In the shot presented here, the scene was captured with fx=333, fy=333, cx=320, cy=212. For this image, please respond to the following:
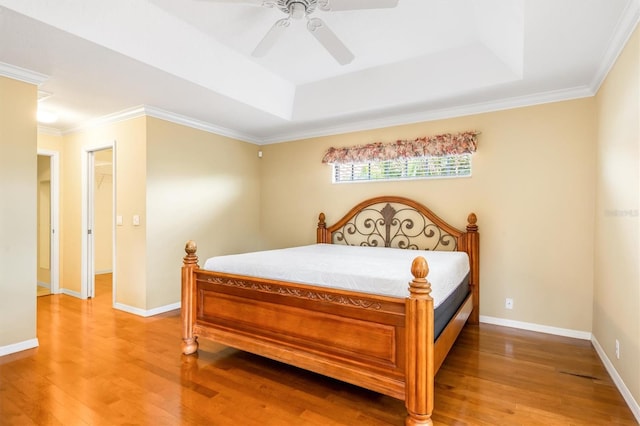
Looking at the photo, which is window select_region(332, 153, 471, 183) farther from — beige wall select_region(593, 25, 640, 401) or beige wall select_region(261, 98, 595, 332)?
beige wall select_region(593, 25, 640, 401)

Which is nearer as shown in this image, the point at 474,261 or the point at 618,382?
the point at 618,382

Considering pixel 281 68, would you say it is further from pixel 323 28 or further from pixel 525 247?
pixel 525 247

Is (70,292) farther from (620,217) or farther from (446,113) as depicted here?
(620,217)

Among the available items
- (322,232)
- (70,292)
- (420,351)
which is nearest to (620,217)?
(420,351)

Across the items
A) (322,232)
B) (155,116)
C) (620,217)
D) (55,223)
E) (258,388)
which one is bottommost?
(258,388)

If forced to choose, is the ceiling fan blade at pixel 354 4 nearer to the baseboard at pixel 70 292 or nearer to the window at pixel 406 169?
the window at pixel 406 169

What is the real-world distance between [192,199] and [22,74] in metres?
2.13

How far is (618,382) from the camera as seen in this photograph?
240 centimetres

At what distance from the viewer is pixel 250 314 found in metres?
2.64

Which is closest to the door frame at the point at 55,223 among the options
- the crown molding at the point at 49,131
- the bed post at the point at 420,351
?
the crown molding at the point at 49,131

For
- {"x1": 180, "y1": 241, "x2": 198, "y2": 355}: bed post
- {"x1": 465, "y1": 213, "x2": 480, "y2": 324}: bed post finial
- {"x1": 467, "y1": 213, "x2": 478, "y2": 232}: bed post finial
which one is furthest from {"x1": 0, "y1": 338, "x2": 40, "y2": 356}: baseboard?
{"x1": 467, "y1": 213, "x2": 478, "y2": 232}: bed post finial

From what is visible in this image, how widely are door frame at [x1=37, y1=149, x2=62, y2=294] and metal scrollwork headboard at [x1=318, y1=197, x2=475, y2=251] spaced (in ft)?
13.3

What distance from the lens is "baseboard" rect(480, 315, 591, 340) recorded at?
3.38 meters

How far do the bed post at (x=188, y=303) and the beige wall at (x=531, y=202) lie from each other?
2.72 m
